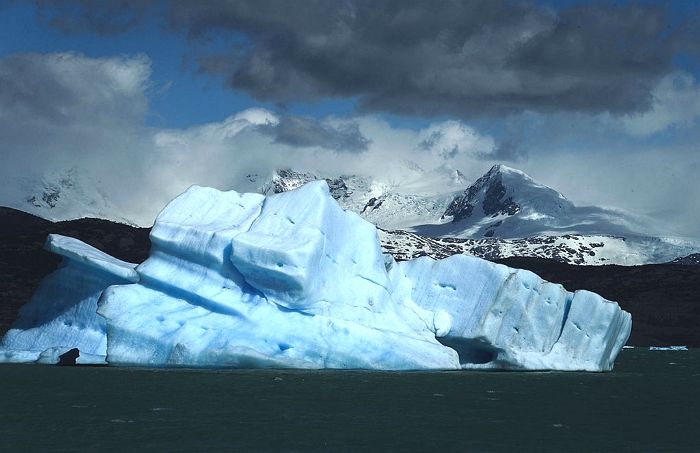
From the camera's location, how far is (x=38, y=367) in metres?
32.3

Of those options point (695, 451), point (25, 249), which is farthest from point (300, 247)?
point (25, 249)

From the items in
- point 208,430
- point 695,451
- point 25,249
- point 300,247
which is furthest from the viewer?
point 25,249

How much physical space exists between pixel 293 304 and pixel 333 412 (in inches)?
353

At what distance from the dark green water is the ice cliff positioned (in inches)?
35.7

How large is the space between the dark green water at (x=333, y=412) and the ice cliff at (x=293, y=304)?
35.7 inches

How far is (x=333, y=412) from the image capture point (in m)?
21.8

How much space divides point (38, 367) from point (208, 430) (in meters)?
15.1

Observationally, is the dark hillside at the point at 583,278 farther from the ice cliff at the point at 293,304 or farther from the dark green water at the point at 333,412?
the dark green water at the point at 333,412

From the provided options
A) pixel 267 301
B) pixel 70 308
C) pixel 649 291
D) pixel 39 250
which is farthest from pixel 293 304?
pixel 649 291

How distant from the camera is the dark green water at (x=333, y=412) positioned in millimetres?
17984

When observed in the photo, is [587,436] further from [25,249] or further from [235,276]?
[25,249]

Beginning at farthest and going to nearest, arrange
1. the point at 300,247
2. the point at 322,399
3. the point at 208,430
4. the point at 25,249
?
the point at 25,249 < the point at 300,247 < the point at 322,399 < the point at 208,430

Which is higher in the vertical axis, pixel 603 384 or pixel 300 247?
pixel 300 247

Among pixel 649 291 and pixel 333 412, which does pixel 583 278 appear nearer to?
pixel 649 291
